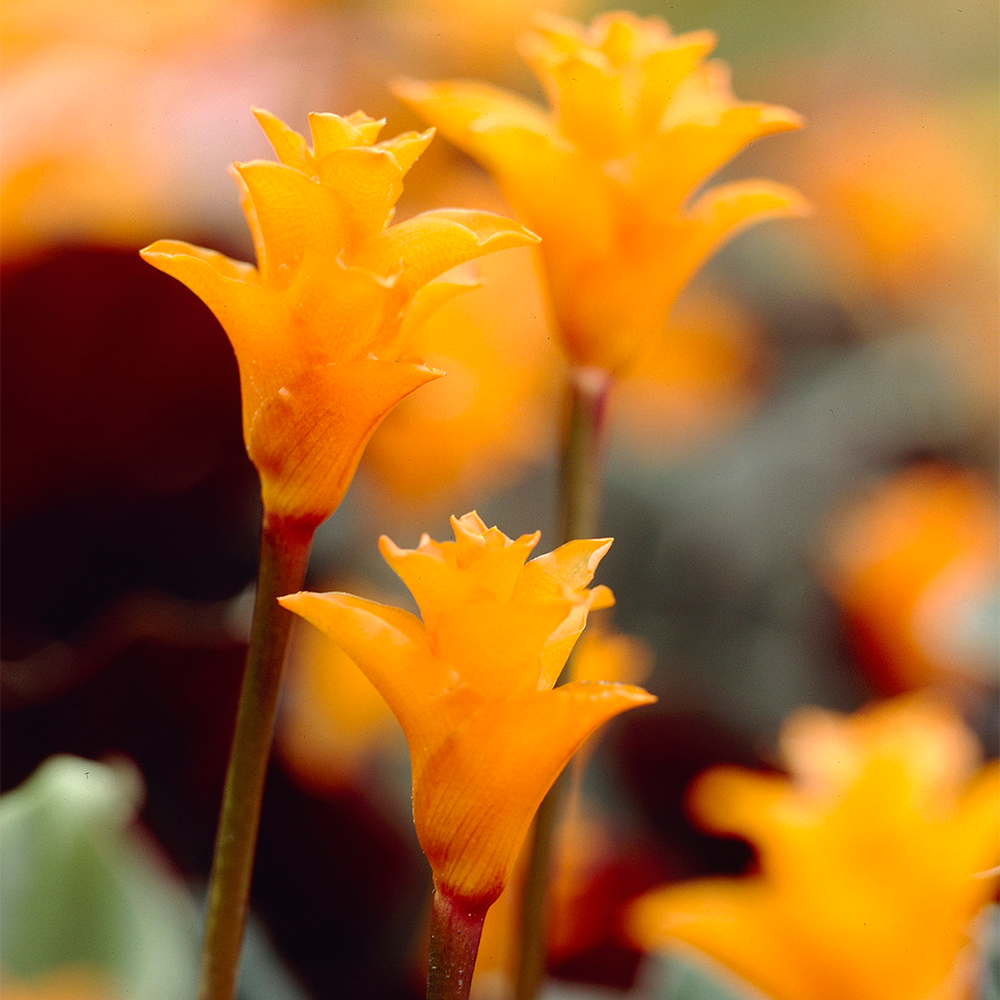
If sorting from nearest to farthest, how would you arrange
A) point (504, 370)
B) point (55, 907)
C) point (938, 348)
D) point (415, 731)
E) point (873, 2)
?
point (415, 731)
point (55, 907)
point (504, 370)
point (938, 348)
point (873, 2)

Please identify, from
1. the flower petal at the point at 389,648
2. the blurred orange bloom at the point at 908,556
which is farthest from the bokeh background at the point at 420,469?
the flower petal at the point at 389,648

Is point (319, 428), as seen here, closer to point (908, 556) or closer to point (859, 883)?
point (859, 883)

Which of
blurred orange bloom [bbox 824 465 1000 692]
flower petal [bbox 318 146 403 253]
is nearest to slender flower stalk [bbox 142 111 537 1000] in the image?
flower petal [bbox 318 146 403 253]

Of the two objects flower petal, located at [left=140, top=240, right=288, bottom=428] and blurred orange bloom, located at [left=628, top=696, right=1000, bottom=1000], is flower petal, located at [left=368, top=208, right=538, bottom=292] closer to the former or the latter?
flower petal, located at [left=140, top=240, right=288, bottom=428]

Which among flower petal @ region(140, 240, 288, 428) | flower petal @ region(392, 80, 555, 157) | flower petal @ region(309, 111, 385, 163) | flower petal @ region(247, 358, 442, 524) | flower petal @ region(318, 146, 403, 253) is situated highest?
flower petal @ region(392, 80, 555, 157)

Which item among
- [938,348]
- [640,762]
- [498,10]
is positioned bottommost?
[640,762]

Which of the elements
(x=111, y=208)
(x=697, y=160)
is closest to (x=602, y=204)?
(x=697, y=160)

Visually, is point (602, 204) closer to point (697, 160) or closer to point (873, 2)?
point (697, 160)

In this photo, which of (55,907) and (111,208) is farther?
(111,208)
